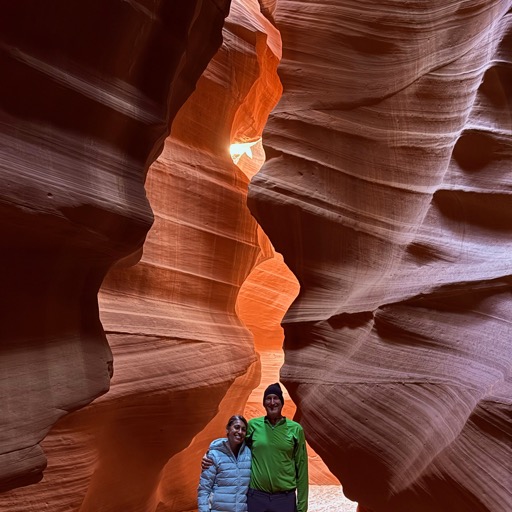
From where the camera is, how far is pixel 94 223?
8.27 ft

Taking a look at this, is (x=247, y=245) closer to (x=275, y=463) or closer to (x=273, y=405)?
(x=273, y=405)

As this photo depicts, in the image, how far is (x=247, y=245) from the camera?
5.45 meters

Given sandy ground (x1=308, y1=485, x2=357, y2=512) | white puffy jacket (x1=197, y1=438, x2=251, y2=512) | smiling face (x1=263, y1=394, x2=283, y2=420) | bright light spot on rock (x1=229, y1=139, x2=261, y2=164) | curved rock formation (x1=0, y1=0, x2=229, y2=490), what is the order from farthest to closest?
bright light spot on rock (x1=229, y1=139, x2=261, y2=164), sandy ground (x1=308, y1=485, x2=357, y2=512), smiling face (x1=263, y1=394, x2=283, y2=420), white puffy jacket (x1=197, y1=438, x2=251, y2=512), curved rock formation (x1=0, y1=0, x2=229, y2=490)

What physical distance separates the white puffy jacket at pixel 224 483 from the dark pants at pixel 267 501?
0.10 feet

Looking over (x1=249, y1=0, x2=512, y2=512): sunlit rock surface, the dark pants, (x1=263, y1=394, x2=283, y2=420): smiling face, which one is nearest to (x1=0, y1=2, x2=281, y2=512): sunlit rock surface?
(x1=249, y1=0, x2=512, y2=512): sunlit rock surface

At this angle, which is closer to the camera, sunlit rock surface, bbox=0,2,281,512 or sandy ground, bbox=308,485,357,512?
sunlit rock surface, bbox=0,2,281,512

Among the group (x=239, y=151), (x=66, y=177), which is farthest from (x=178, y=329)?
(x=239, y=151)

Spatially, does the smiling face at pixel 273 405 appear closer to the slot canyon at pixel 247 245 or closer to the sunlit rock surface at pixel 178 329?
the slot canyon at pixel 247 245

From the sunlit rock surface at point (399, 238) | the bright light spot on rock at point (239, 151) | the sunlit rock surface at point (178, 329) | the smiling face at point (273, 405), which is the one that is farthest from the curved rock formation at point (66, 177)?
the bright light spot on rock at point (239, 151)

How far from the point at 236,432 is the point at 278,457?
229mm

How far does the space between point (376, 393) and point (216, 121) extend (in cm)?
313

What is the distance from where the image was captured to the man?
279 centimetres

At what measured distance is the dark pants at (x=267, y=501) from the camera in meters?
2.77

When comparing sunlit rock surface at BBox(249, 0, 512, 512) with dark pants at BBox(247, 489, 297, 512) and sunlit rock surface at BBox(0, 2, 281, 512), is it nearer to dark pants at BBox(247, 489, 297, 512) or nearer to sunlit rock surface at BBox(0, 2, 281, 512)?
dark pants at BBox(247, 489, 297, 512)
